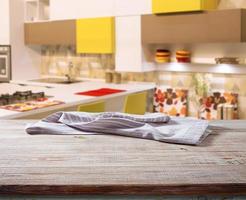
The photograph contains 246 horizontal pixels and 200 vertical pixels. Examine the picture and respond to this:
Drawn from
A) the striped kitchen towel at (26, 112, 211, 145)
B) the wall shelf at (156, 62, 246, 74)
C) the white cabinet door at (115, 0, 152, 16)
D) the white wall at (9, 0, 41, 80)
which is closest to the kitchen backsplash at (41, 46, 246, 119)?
the wall shelf at (156, 62, 246, 74)

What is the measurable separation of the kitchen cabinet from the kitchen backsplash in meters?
0.39

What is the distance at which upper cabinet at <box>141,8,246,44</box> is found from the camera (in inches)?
143

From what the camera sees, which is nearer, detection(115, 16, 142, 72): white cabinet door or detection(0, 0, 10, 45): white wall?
detection(115, 16, 142, 72): white cabinet door

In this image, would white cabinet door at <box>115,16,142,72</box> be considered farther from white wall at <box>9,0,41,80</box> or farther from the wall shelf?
white wall at <box>9,0,41,80</box>

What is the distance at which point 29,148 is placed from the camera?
3.96 feet

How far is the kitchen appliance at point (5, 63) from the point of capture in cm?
536

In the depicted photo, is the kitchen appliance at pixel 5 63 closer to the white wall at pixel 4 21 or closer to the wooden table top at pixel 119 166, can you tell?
the white wall at pixel 4 21

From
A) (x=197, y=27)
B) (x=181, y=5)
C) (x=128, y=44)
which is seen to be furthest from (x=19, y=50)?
(x=197, y=27)

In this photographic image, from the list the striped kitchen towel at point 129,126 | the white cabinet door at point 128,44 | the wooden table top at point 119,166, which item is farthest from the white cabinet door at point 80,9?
the wooden table top at point 119,166

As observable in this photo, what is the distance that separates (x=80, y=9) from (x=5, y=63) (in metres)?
1.32

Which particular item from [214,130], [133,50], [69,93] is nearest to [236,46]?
[133,50]

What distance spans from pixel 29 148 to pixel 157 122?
47 cm

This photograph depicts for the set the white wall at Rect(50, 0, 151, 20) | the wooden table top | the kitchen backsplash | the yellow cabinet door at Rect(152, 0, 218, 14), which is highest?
the white wall at Rect(50, 0, 151, 20)

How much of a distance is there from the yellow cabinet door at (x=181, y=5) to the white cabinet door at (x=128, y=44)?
1.09ft
